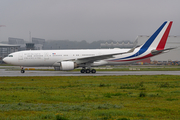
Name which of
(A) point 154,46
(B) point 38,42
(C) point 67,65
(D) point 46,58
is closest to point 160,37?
(A) point 154,46

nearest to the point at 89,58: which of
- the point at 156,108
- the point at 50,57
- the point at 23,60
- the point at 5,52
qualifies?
the point at 50,57

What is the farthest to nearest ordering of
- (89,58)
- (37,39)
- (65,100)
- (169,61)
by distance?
(37,39) → (169,61) → (89,58) → (65,100)

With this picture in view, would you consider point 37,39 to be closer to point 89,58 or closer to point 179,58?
point 179,58

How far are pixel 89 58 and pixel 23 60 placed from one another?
10.2 metres

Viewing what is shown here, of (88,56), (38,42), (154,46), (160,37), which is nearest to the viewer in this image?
(88,56)

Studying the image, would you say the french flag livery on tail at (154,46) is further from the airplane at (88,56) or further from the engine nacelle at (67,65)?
the engine nacelle at (67,65)

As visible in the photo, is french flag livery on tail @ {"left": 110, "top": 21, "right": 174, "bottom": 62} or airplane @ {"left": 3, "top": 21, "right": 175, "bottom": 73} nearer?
airplane @ {"left": 3, "top": 21, "right": 175, "bottom": 73}

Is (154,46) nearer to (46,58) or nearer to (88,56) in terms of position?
(88,56)

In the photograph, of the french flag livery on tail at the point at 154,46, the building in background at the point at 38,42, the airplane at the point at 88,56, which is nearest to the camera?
the airplane at the point at 88,56

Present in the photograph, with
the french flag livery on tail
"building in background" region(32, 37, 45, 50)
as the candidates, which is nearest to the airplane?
the french flag livery on tail

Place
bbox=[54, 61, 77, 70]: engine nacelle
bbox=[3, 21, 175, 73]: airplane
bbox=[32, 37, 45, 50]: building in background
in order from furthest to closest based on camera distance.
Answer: bbox=[32, 37, 45, 50]: building in background → bbox=[3, 21, 175, 73]: airplane → bbox=[54, 61, 77, 70]: engine nacelle

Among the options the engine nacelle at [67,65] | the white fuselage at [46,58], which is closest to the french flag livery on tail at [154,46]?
the white fuselage at [46,58]

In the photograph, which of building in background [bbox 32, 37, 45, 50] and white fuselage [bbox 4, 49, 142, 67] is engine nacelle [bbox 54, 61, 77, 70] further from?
building in background [bbox 32, 37, 45, 50]

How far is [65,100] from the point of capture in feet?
35.3
